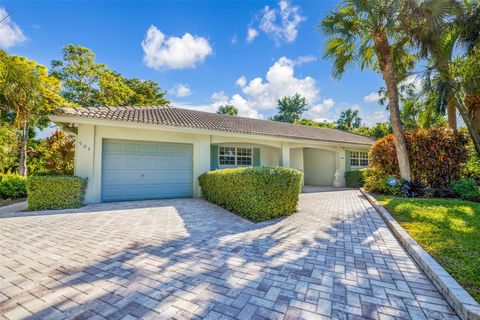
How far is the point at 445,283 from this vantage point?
101 inches

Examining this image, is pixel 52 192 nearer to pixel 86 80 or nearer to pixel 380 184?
pixel 380 184

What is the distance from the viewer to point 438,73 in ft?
32.0

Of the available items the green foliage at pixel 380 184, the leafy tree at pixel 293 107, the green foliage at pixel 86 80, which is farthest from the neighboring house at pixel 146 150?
the leafy tree at pixel 293 107

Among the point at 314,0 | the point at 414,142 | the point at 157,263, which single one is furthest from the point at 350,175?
the point at 157,263

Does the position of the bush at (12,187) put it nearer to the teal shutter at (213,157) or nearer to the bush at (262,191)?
the teal shutter at (213,157)

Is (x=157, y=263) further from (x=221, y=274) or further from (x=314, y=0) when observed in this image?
(x=314, y=0)

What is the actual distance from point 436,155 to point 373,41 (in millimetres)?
5819

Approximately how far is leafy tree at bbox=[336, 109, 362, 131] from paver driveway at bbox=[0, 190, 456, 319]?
43.4 metres

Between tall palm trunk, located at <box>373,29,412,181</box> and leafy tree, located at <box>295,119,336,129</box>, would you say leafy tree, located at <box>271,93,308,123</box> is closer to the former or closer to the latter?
leafy tree, located at <box>295,119,336,129</box>

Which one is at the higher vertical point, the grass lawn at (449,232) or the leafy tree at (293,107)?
the leafy tree at (293,107)

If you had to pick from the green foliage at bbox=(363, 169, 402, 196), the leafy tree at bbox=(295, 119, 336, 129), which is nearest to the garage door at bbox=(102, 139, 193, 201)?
the green foliage at bbox=(363, 169, 402, 196)

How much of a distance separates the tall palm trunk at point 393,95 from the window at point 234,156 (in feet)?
24.3

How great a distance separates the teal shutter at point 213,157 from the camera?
37.8 ft

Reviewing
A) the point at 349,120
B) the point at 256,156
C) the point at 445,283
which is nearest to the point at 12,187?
the point at 256,156
